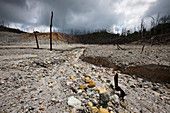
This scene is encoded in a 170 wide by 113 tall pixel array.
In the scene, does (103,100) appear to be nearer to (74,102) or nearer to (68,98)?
(74,102)

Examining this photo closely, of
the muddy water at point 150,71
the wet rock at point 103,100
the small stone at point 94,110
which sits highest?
the muddy water at point 150,71

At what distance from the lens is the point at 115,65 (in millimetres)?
4082

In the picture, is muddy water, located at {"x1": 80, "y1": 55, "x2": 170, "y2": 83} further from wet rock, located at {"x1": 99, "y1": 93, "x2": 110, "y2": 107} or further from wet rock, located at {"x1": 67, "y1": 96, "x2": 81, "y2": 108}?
wet rock, located at {"x1": 67, "y1": 96, "x2": 81, "y2": 108}

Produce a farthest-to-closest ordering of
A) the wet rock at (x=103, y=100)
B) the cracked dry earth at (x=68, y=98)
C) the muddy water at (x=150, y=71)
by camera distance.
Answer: the muddy water at (x=150, y=71), the wet rock at (x=103, y=100), the cracked dry earth at (x=68, y=98)

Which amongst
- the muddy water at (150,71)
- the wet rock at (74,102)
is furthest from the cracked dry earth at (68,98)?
the muddy water at (150,71)

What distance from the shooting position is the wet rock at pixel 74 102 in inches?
59.9

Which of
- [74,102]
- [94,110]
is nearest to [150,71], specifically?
[94,110]

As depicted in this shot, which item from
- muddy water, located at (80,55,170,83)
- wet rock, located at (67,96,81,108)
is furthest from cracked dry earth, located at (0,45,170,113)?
muddy water, located at (80,55,170,83)

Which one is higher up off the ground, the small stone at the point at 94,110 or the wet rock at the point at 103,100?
the wet rock at the point at 103,100

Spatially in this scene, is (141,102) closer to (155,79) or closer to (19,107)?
(155,79)

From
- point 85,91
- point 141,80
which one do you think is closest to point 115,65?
point 141,80

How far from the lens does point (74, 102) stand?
62.7 inches

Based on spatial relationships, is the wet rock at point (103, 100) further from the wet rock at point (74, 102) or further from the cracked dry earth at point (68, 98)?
the wet rock at point (74, 102)

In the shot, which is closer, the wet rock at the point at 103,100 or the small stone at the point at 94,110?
the small stone at the point at 94,110
